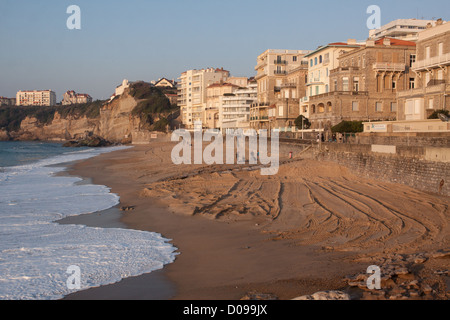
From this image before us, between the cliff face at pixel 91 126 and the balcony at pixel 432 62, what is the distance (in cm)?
7677

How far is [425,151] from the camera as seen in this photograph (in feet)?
56.2

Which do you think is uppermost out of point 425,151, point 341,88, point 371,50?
point 371,50

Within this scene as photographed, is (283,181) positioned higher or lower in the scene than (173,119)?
lower

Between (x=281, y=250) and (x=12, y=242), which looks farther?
(x=12, y=242)

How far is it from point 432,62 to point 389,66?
24.9ft

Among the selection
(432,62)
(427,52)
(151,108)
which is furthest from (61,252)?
(151,108)

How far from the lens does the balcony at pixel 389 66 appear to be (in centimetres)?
3562

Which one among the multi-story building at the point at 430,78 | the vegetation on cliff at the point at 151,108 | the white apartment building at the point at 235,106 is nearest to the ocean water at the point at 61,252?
the multi-story building at the point at 430,78

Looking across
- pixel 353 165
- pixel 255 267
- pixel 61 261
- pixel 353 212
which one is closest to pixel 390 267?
pixel 255 267

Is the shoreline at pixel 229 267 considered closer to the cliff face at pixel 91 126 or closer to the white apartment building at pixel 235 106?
the white apartment building at pixel 235 106

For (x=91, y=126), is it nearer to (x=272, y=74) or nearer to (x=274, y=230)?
(x=272, y=74)

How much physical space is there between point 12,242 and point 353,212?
10.5 meters

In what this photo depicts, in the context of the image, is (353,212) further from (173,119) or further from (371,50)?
(173,119)

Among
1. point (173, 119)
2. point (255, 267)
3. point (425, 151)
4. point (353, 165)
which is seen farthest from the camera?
point (173, 119)
